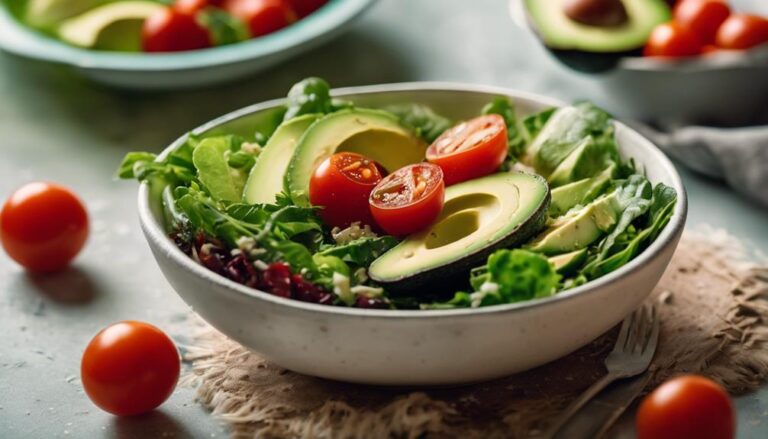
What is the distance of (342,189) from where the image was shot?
1862mm

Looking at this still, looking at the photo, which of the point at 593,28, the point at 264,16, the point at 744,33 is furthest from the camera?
the point at 264,16

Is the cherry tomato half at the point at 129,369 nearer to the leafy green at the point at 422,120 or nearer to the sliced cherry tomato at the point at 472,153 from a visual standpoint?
the sliced cherry tomato at the point at 472,153

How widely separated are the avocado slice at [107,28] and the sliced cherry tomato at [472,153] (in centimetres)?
153

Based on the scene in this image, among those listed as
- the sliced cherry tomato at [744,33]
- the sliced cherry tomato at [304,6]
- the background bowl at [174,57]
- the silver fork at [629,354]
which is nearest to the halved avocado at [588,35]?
the sliced cherry tomato at [744,33]

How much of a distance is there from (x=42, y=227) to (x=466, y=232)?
98 cm

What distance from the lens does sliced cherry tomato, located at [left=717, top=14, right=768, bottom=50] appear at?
2.85m

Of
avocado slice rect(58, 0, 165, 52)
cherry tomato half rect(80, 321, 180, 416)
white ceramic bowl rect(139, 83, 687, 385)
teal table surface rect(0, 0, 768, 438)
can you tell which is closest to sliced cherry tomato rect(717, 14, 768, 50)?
teal table surface rect(0, 0, 768, 438)

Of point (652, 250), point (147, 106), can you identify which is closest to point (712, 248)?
point (652, 250)

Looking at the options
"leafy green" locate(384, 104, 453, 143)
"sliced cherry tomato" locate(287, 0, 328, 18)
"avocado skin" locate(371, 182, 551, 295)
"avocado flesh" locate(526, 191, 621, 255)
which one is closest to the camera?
"avocado skin" locate(371, 182, 551, 295)

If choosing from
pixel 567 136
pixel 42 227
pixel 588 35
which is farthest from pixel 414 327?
pixel 588 35

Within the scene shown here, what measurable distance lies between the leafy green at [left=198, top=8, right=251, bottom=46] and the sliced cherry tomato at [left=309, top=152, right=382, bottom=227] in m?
1.37

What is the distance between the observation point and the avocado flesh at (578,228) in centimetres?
176

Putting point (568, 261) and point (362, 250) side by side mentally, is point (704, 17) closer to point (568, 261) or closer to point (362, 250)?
point (568, 261)

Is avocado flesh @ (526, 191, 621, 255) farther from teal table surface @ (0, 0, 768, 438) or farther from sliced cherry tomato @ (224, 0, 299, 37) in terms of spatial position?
sliced cherry tomato @ (224, 0, 299, 37)
